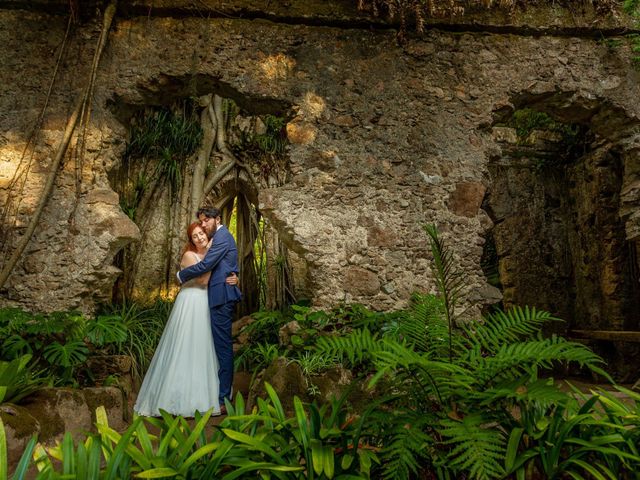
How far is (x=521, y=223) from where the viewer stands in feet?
22.3

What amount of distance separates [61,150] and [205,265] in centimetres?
160

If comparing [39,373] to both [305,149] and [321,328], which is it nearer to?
[321,328]

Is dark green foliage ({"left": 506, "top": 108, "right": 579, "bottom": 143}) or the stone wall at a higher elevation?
dark green foliage ({"left": 506, "top": 108, "right": 579, "bottom": 143})

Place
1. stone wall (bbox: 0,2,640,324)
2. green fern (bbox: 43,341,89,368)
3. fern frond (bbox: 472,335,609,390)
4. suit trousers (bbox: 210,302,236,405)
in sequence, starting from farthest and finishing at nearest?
stone wall (bbox: 0,2,640,324) → suit trousers (bbox: 210,302,236,405) → green fern (bbox: 43,341,89,368) → fern frond (bbox: 472,335,609,390)

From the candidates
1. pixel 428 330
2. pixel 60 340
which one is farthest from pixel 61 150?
pixel 428 330

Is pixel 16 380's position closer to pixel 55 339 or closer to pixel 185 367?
pixel 55 339

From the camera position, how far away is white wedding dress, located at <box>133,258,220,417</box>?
9.79ft

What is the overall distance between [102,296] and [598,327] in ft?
19.9

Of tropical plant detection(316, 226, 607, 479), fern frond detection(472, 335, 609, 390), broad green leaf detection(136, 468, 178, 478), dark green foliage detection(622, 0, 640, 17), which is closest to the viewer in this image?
broad green leaf detection(136, 468, 178, 478)

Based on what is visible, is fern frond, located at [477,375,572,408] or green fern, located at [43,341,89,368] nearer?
fern frond, located at [477,375,572,408]

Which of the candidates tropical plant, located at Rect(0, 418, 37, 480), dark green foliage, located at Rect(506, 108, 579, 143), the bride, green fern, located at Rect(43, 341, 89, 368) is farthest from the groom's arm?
dark green foliage, located at Rect(506, 108, 579, 143)

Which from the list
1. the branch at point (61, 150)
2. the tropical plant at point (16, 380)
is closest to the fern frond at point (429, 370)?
the tropical plant at point (16, 380)

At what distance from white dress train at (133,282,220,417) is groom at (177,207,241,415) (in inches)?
2.8

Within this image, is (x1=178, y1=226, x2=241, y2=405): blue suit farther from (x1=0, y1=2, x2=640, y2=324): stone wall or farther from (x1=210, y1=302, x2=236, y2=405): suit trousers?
(x1=0, y1=2, x2=640, y2=324): stone wall
